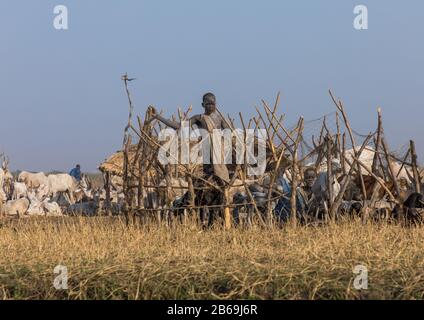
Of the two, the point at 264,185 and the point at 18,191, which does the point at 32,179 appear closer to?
the point at 18,191

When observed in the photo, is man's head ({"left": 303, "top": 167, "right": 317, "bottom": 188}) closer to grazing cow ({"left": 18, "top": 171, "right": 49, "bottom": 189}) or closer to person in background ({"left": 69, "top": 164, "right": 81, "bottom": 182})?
grazing cow ({"left": 18, "top": 171, "right": 49, "bottom": 189})

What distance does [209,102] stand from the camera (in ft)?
36.9

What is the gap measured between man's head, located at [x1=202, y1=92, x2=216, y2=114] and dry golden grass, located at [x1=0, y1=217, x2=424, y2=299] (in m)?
2.03

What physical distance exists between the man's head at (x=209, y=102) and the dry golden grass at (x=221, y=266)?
2.03 metres

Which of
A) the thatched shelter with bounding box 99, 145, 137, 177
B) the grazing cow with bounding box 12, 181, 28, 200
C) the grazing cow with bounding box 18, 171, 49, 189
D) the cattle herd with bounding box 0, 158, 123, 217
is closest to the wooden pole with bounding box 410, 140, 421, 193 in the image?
the thatched shelter with bounding box 99, 145, 137, 177

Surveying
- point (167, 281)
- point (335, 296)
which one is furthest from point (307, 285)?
point (167, 281)

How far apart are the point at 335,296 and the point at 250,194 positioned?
4.58m

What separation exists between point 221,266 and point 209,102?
4244mm

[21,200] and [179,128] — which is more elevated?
[179,128]

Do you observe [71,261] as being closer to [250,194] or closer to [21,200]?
[250,194]

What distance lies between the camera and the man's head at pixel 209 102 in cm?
1127

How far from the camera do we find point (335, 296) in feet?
21.9

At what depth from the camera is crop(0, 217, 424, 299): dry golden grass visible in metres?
6.80

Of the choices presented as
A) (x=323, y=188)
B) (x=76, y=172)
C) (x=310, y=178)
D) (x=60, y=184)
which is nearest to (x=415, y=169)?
(x=323, y=188)
